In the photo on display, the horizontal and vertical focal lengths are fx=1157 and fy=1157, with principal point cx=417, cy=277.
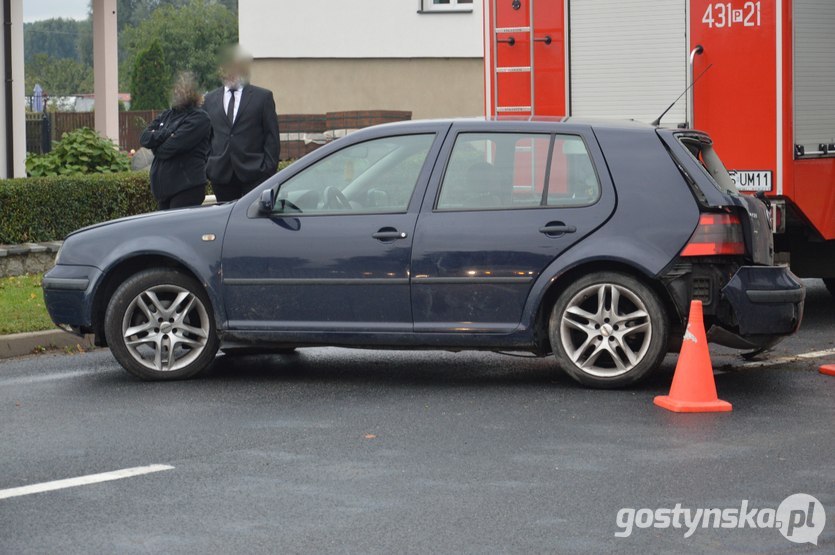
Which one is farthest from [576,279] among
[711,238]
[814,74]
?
[814,74]

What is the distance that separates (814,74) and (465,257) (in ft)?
12.3

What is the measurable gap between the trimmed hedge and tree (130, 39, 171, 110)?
40.9 meters

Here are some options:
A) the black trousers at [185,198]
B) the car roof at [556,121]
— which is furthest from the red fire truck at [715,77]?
the black trousers at [185,198]

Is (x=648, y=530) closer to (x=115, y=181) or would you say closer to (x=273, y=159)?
(x=273, y=159)

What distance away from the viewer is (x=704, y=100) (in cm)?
923

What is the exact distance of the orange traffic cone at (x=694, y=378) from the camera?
6.38 m

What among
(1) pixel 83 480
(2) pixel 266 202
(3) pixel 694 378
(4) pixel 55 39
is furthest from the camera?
(4) pixel 55 39

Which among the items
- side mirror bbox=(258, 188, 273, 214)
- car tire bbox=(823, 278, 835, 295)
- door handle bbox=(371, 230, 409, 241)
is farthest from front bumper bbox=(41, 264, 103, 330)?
car tire bbox=(823, 278, 835, 295)

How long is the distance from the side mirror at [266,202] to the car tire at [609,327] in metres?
1.82

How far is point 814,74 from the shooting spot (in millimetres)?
8883

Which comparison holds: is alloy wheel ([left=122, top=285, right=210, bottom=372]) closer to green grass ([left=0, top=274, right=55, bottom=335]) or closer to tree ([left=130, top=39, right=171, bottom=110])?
green grass ([left=0, top=274, right=55, bottom=335])

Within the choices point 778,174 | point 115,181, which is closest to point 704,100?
point 778,174

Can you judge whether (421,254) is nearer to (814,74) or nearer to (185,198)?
(185,198)

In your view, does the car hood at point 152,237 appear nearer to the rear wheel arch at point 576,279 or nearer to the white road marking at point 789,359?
the rear wheel arch at point 576,279
